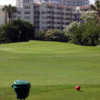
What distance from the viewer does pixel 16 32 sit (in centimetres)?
8500

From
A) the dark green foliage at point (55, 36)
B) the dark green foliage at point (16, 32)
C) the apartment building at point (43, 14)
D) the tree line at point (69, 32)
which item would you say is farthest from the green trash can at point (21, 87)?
the apartment building at point (43, 14)

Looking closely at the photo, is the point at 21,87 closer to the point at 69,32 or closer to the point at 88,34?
the point at 88,34

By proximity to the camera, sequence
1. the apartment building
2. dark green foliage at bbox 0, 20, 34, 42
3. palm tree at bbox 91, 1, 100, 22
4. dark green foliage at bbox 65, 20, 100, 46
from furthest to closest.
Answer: the apartment building → dark green foliage at bbox 0, 20, 34, 42 → dark green foliage at bbox 65, 20, 100, 46 → palm tree at bbox 91, 1, 100, 22

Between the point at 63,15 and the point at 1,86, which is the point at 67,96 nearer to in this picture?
the point at 1,86

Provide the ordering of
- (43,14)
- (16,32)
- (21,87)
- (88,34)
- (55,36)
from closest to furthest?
(21,87) → (88,34) → (16,32) → (55,36) → (43,14)

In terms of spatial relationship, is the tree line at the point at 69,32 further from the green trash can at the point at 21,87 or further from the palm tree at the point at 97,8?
the green trash can at the point at 21,87

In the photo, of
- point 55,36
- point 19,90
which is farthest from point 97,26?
point 19,90

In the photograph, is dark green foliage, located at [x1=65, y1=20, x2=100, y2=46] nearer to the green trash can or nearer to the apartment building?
the green trash can

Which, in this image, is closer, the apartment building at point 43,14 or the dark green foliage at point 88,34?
the dark green foliage at point 88,34

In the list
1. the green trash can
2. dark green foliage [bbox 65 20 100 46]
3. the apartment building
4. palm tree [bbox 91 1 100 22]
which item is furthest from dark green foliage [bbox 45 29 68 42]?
the green trash can

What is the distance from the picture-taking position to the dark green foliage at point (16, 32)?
84.1 m

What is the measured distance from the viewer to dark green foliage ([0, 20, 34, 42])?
84.1 m

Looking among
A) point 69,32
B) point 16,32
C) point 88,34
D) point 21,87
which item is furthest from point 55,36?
point 21,87

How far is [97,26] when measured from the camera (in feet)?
200
